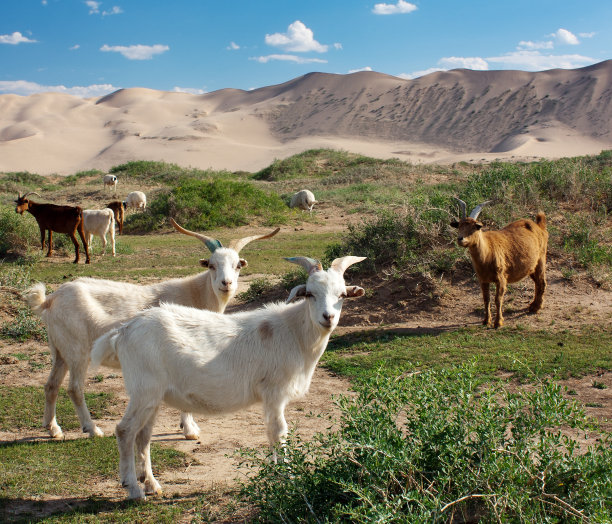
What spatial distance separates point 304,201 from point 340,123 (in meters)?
59.5

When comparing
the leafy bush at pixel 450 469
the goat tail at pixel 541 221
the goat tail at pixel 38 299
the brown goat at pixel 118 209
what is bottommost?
the leafy bush at pixel 450 469

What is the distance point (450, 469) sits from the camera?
338 cm

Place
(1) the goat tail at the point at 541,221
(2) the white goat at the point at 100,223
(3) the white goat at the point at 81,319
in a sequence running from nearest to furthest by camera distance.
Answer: (3) the white goat at the point at 81,319
(1) the goat tail at the point at 541,221
(2) the white goat at the point at 100,223

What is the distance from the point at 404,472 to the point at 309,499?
0.61 metres

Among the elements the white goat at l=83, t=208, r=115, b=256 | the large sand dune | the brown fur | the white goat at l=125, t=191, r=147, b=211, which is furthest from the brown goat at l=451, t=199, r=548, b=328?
the large sand dune

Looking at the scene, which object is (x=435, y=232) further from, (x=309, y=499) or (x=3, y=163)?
(x=3, y=163)

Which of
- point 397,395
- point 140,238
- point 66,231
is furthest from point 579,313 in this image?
point 140,238

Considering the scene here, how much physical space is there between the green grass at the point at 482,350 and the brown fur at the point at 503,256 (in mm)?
715

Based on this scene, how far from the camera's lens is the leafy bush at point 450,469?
10.9 feet

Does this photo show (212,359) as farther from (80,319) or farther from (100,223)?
(100,223)

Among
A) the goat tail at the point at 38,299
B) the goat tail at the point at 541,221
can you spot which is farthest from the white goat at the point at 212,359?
the goat tail at the point at 541,221

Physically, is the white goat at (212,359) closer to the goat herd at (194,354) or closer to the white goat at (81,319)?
the goat herd at (194,354)

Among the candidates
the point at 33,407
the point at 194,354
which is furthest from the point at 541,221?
the point at 33,407

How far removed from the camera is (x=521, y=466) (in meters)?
3.45
